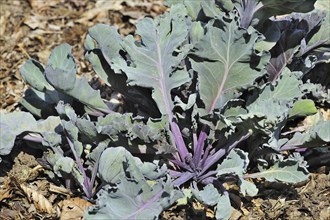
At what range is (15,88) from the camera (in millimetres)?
3520

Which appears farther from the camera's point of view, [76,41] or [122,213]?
[76,41]

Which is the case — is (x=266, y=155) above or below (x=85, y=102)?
below

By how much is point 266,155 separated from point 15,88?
1.62m

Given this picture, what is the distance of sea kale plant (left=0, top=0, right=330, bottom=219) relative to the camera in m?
2.52

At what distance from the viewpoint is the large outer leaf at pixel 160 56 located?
2762 millimetres

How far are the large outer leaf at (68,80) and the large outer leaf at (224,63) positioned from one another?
53cm

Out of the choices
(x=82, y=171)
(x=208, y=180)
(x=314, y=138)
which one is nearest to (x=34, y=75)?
(x=82, y=171)

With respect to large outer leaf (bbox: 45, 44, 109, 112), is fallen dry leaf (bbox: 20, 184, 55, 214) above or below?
below

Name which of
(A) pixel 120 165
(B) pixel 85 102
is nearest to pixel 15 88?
(B) pixel 85 102

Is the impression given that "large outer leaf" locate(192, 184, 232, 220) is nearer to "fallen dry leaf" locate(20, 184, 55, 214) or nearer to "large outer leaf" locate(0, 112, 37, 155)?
"fallen dry leaf" locate(20, 184, 55, 214)

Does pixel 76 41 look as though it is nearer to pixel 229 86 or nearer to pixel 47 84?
pixel 47 84

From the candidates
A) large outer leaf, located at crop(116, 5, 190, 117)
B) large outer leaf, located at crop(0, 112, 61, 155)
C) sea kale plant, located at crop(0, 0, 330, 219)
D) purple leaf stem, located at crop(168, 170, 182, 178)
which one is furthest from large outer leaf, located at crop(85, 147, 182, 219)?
large outer leaf, located at crop(0, 112, 61, 155)

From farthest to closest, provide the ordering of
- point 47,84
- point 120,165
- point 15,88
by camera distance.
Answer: point 15,88
point 47,84
point 120,165

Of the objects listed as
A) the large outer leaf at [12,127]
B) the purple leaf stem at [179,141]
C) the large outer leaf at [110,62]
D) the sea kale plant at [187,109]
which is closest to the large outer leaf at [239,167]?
the sea kale plant at [187,109]
